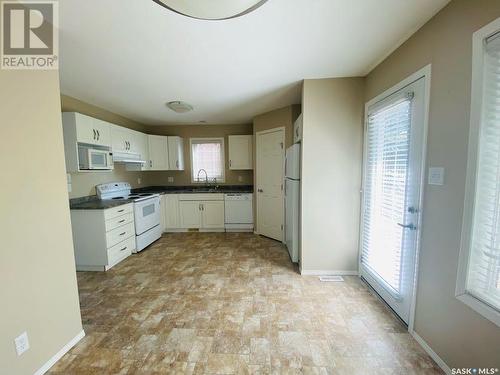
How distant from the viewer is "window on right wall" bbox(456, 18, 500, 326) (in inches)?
43.9

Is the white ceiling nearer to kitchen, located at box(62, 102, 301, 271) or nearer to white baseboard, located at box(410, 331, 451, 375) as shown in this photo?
kitchen, located at box(62, 102, 301, 271)

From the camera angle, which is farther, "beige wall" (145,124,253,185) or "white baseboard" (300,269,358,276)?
"beige wall" (145,124,253,185)

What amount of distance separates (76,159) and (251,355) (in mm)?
3071

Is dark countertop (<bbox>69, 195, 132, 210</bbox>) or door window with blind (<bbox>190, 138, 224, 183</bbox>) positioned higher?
door window with blind (<bbox>190, 138, 224, 183</bbox>)

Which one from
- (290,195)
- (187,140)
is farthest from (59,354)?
(187,140)

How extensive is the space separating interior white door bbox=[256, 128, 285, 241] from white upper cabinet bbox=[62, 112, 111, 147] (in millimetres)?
2579

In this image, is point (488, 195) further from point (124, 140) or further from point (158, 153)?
point (158, 153)

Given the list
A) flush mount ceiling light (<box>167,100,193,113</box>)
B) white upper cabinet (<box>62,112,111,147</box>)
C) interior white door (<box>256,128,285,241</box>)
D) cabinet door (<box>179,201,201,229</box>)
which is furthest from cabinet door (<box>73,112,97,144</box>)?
interior white door (<box>256,128,285,241</box>)

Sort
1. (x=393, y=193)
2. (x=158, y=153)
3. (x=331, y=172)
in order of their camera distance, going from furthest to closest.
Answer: (x=158, y=153) → (x=331, y=172) → (x=393, y=193)

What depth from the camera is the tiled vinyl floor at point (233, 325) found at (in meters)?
1.47

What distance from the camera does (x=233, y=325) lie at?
1834 millimetres

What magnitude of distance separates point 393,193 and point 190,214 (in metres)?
3.73

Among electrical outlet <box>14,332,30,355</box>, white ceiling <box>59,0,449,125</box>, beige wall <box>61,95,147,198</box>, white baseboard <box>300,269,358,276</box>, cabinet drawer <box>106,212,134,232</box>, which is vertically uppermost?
white ceiling <box>59,0,449,125</box>

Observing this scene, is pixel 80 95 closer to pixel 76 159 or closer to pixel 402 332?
pixel 76 159
